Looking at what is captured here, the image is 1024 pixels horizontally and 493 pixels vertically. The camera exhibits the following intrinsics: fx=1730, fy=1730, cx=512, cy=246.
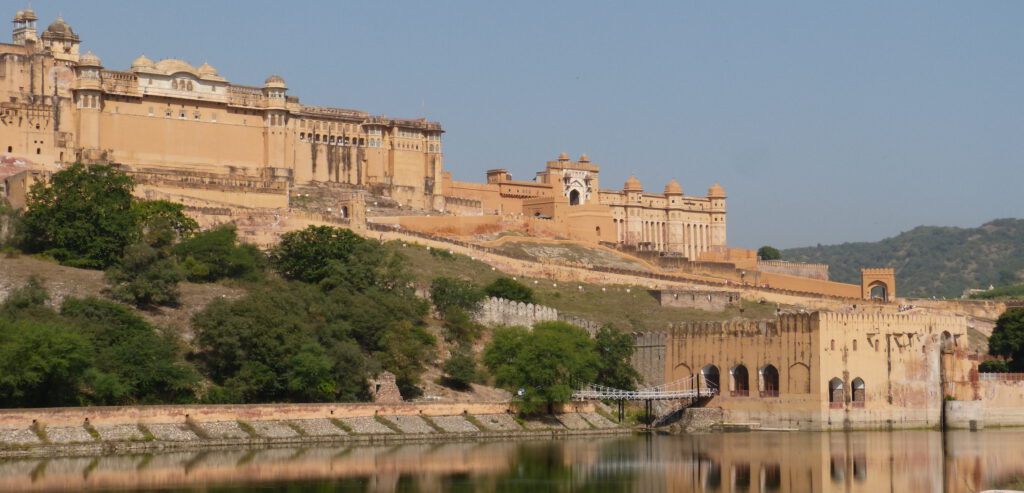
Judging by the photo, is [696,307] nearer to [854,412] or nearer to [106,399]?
[854,412]

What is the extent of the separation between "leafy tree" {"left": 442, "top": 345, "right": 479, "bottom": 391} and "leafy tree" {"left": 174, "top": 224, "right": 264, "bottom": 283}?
9503 mm

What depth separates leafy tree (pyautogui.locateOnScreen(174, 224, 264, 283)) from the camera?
202 ft

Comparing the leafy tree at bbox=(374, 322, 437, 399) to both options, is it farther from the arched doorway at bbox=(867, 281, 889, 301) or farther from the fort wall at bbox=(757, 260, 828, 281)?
the fort wall at bbox=(757, 260, 828, 281)

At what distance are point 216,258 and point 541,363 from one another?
1430 centimetres

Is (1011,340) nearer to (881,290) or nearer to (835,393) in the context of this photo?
(835,393)

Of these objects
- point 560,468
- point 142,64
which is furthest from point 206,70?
point 560,468

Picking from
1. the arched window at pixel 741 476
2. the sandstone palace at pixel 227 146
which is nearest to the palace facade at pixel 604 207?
the sandstone palace at pixel 227 146

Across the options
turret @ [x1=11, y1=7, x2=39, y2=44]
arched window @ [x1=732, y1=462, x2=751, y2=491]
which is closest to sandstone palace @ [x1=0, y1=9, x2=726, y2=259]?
Answer: turret @ [x1=11, y1=7, x2=39, y2=44]

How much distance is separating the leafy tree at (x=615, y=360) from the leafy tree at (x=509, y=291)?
8.58 m

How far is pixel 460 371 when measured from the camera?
56344 mm

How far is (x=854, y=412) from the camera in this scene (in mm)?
54531

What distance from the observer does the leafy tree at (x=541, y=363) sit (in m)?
53.9

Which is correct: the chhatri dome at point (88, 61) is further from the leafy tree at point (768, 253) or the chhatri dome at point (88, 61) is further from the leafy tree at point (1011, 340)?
the leafy tree at point (768, 253)

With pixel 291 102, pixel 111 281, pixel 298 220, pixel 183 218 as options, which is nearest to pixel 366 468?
pixel 111 281
